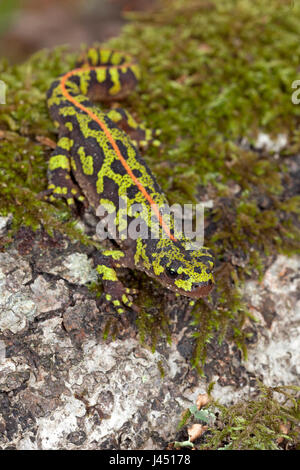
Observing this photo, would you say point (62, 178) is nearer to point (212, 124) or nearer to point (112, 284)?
point (112, 284)

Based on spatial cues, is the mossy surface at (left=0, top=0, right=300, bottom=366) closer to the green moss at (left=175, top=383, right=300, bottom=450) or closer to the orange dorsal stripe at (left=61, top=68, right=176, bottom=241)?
the orange dorsal stripe at (left=61, top=68, right=176, bottom=241)

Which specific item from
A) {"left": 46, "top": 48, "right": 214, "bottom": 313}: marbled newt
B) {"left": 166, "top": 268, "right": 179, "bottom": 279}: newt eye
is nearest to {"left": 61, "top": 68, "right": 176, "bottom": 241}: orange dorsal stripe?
{"left": 46, "top": 48, "right": 214, "bottom": 313}: marbled newt

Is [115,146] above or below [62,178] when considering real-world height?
above

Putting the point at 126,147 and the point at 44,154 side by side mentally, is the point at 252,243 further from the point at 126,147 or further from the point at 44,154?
the point at 44,154
